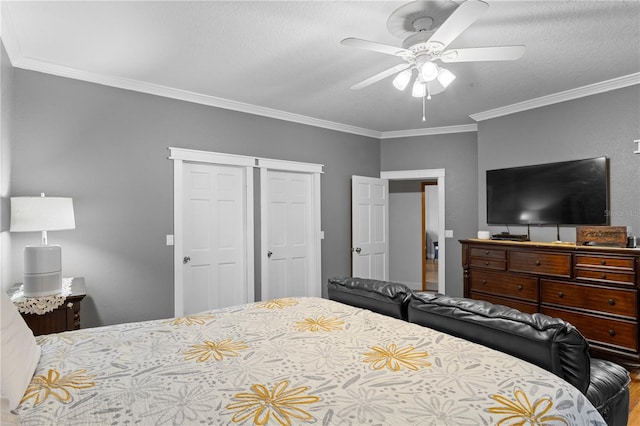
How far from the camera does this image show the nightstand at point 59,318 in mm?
2445

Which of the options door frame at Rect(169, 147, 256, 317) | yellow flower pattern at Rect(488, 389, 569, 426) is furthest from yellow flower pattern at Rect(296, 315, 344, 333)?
door frame at Rect(169, 147, 256, 317)

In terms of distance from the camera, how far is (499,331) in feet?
5.00

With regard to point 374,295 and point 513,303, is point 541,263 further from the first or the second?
point 374,295

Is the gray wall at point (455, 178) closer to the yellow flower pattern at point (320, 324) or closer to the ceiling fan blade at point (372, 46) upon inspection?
the ceiling fan blade at point (372, 46)

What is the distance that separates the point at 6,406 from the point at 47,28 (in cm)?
253

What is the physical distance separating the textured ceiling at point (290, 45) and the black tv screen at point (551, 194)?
0.81 m

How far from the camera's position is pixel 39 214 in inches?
102

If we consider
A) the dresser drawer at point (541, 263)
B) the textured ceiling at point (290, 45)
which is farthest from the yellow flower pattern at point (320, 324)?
the dresser drawer at point (541, 263)

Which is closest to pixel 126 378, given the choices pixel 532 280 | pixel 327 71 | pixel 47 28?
pixel 47 28

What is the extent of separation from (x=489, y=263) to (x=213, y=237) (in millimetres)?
3049

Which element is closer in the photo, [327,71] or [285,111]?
[327,71]

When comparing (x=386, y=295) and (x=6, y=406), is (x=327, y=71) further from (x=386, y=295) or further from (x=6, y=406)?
(x=6, y=406)

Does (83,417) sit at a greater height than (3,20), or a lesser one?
lesser

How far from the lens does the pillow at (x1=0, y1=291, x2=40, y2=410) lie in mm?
1041
